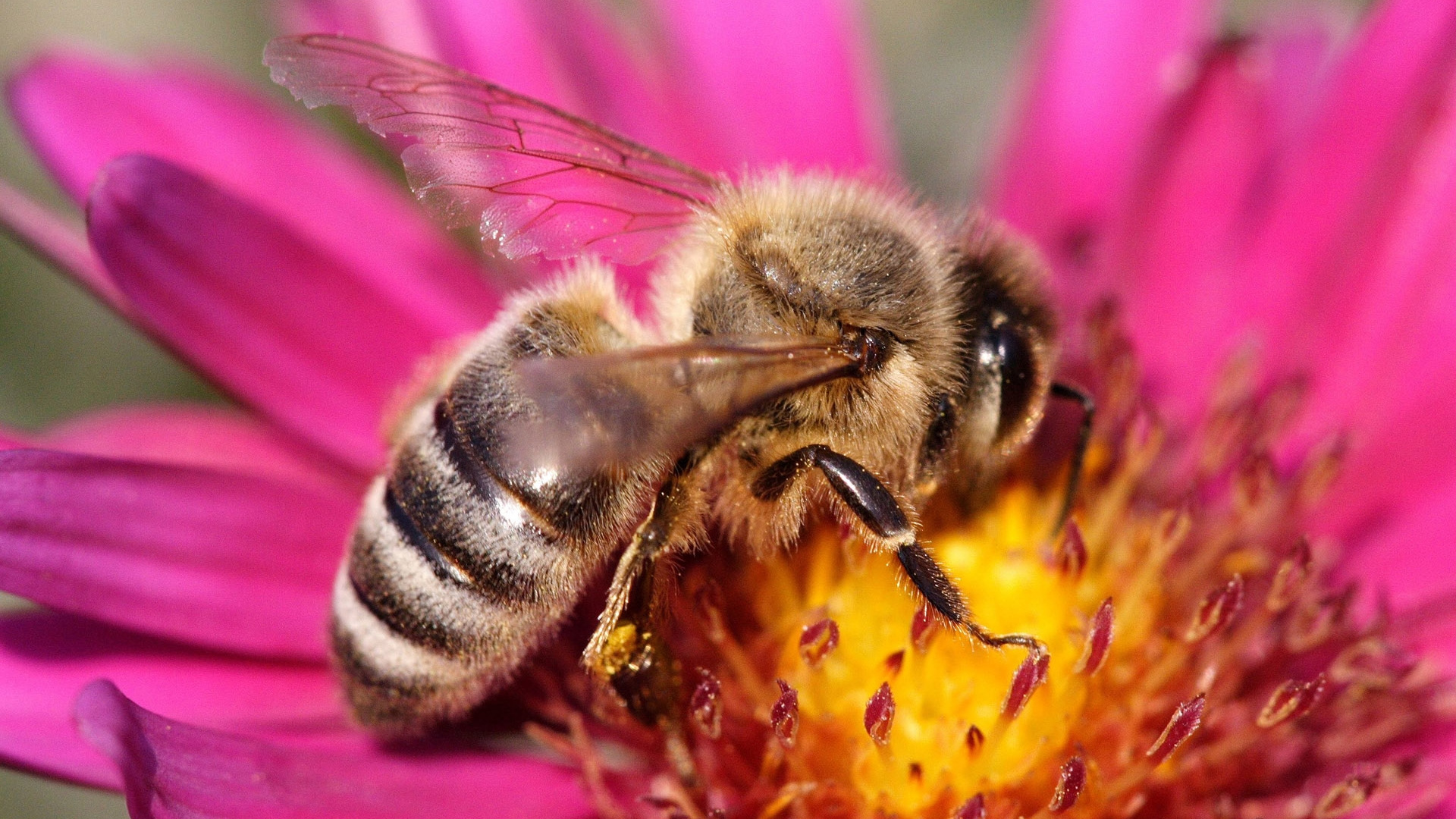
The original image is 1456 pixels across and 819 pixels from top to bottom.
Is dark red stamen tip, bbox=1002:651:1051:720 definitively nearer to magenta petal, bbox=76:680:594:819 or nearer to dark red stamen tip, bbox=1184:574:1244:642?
dark red stamen tip, bbox=1184:574:1244:642

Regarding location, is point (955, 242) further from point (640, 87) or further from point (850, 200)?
point (640, 87)

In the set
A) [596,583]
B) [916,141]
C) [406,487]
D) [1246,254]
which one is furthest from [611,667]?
[916,141]

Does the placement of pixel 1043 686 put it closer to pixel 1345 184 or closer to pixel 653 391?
pixel 653 391

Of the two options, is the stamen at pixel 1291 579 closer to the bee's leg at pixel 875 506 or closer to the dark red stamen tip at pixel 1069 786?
the dark red stamen tip at pixel 1069 786

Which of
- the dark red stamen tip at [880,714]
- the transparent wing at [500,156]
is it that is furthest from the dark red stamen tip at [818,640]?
the transparent wing at [500,156]

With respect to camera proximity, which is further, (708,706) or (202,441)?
(202,441)

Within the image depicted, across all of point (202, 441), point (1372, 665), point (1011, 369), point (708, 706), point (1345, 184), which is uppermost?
point (1345, 184)

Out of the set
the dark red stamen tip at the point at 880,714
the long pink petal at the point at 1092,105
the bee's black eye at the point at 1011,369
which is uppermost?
the long pink petal at the point at 1092,105

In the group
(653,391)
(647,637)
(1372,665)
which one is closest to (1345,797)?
(1372,665)
